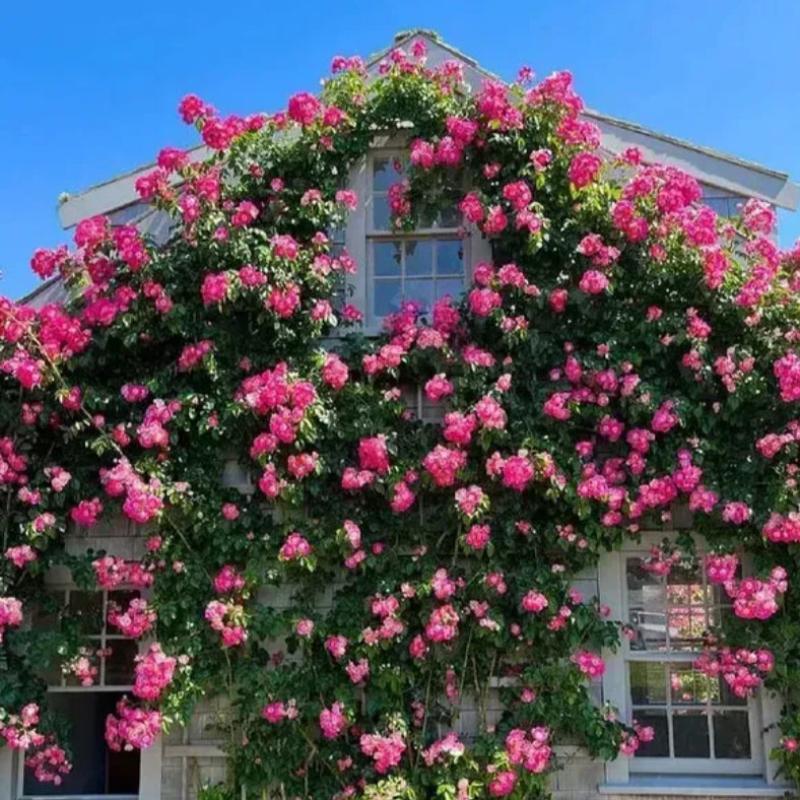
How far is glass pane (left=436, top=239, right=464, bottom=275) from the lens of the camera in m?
6.70

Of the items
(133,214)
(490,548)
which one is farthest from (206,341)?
(490,548)

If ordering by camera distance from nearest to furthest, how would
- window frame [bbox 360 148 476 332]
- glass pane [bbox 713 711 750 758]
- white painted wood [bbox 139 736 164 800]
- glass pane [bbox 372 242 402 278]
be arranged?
glass pane [bbox 713 711 750 758] < white painted wood [bbox 139 736 164 800] < window frame [bbox 360 148 476 332] < glass pane [bbox 372 242 402 278]

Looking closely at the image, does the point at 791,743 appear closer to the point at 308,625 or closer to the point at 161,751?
the point at 308,625

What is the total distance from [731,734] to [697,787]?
0.44 meters

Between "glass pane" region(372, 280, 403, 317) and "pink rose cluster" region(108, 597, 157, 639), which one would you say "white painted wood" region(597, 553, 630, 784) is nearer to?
"glass pane" region(372, 280, 403, 317)

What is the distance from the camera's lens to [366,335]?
647 cm

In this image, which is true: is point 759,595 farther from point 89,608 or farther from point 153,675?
point 89,608

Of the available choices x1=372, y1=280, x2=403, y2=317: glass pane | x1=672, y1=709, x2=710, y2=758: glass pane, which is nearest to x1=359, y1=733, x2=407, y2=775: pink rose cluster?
x1=672, y1=709, x2=710, y2=758: glass pane

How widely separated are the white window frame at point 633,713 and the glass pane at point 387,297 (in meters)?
2.20

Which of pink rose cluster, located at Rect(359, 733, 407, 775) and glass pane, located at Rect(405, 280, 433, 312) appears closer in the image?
pink rose cluster, located at Rect(359, 733, 407, 775)

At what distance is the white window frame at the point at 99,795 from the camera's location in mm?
6051

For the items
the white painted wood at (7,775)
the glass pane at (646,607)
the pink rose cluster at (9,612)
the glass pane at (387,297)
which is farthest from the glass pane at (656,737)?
the white painted wood at (7,775)

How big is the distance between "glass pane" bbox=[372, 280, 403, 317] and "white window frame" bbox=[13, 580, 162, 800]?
2.45m

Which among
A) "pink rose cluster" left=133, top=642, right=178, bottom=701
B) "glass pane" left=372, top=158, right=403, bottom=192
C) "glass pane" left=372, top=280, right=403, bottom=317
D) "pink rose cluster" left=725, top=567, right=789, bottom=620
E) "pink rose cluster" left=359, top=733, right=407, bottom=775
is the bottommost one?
"pink rose cluster" left=359, top=733, right=407, bottom=775
